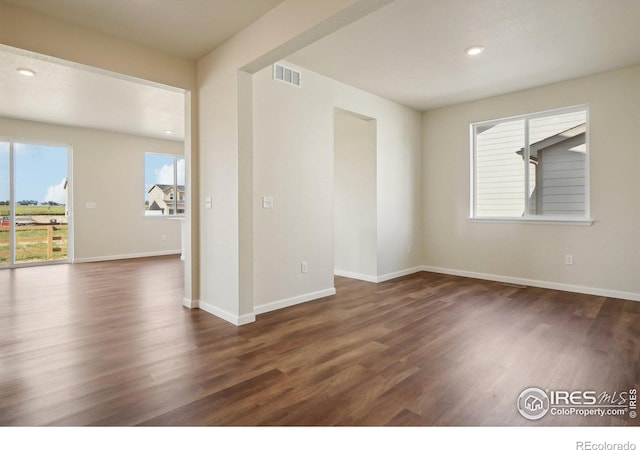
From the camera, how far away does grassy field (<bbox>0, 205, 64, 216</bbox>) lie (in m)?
6.35

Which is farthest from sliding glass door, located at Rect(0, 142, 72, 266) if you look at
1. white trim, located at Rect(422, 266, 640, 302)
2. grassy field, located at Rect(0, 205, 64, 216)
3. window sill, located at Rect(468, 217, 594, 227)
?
window sill, located at Rect(468, 217, 594, 227)

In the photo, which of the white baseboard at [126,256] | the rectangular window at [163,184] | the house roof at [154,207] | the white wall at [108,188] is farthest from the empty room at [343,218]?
the house roof at [154,207]

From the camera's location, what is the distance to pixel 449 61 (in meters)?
3.83

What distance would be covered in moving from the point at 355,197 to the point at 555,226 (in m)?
2.75

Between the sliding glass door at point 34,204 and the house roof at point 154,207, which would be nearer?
the sliding glass door at point 34,204

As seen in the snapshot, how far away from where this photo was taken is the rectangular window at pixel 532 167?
446 centimetres

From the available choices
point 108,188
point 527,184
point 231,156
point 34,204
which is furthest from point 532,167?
point 34,204

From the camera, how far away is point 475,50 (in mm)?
3541

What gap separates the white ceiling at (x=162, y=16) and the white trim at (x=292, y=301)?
268cm

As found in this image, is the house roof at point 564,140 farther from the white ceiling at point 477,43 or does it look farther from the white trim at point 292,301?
the white trim at point 292,301

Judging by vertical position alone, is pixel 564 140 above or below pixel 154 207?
above

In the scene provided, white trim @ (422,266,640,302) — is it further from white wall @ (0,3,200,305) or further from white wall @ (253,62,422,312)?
white wall @ (0,3,200,305)

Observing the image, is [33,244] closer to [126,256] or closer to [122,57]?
[126,256]

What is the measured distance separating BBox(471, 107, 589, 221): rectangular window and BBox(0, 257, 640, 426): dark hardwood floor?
1.26 meters
